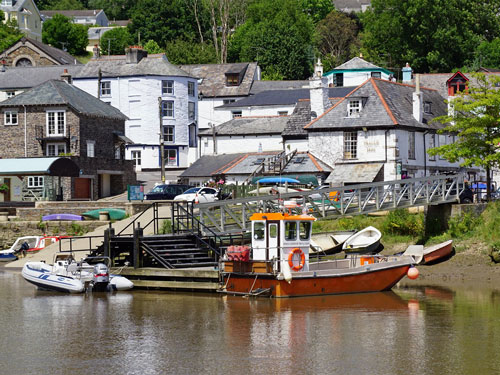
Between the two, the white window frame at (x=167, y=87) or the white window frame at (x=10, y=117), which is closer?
the white window frame at (x=10, y=117)

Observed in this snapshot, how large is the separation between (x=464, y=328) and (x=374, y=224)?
1938 centimetres

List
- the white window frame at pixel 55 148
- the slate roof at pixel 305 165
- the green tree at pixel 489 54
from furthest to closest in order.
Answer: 1. the green tree at pixel 489 54
2. the white window frame at pixel 55 148
3. the slate roof at pixel 305 165

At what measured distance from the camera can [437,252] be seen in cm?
4191

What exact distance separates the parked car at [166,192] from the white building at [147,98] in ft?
75.7

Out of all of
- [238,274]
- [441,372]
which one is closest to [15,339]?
[238,274]

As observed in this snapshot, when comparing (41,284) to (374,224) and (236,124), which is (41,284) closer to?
(374,224)

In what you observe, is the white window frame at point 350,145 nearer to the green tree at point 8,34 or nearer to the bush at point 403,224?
the bush at point 403,224

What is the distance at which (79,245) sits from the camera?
160 ft

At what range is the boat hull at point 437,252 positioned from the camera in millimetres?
41812

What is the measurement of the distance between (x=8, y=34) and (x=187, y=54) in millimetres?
27542

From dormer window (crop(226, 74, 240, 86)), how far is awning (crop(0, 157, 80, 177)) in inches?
1361

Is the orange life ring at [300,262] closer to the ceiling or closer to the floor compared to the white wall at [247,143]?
closer to the floor

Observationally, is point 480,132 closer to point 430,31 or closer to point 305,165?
point 305,165

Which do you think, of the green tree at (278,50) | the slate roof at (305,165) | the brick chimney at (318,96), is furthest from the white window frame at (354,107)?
the green tree at (278,50)
